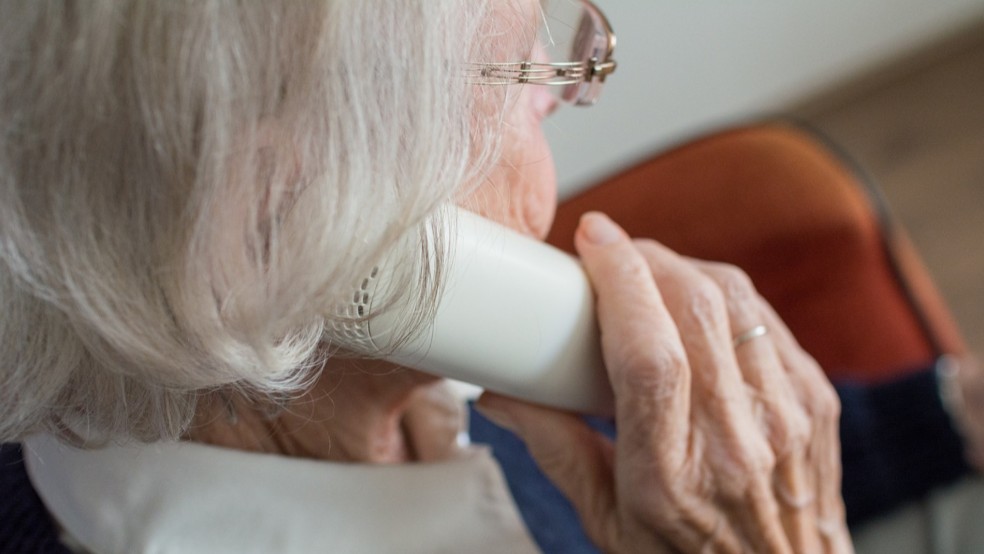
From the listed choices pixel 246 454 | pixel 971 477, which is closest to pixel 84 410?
pixel 246 454

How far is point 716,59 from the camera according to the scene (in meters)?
1.79

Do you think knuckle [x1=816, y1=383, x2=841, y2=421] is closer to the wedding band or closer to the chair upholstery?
the wedding band

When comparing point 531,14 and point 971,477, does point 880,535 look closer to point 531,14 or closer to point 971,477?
point 971,477

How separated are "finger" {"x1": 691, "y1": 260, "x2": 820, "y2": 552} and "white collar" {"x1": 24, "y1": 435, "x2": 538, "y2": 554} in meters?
0.27

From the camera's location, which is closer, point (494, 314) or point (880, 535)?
point (494, 314)

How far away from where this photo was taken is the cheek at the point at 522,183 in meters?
0.66

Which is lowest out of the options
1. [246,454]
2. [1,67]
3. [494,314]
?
[246,454]

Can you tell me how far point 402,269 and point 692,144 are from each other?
0.74 metres

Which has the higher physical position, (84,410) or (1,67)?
(1,67)

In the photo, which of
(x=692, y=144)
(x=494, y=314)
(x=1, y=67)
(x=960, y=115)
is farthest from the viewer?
(x=960, y=115)

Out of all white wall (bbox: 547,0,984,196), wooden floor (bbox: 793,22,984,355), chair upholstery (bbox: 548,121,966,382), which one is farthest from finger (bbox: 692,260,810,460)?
wooden floor (bbox: 793,22,984,355)

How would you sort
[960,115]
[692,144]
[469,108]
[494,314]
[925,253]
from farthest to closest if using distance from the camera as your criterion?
[960,115]
[925,253]
[692,144]
[494,314]
[469,108]

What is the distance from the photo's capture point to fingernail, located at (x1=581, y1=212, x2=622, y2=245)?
75 centimetres

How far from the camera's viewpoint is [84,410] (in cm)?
56
